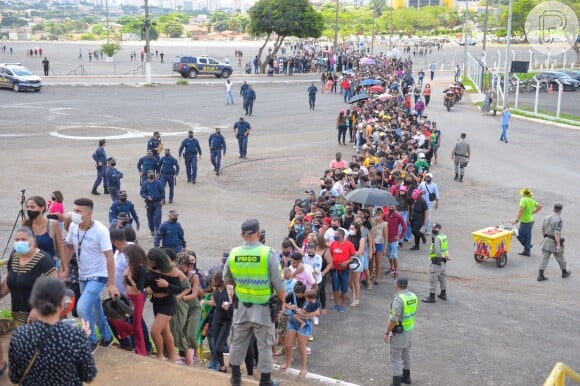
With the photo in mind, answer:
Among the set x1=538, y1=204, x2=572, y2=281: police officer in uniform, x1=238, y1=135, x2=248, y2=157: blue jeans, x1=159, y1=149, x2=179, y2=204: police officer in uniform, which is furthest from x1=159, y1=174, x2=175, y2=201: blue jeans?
x1=538, y1=204, x2=572, y2=281: police officer in uniform

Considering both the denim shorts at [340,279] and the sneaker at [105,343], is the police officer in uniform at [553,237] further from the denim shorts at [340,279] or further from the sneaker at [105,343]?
the sneaker at [105,343]

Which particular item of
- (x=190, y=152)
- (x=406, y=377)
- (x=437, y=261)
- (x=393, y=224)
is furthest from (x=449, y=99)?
(x=406, y=377)

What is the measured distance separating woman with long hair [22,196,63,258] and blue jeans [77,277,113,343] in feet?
1.60

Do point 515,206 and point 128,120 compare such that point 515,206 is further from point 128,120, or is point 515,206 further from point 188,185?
point 128,120

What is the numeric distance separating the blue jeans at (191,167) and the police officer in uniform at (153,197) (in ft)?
16.3

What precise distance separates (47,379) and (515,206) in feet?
55.1

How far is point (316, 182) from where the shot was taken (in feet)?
71.1

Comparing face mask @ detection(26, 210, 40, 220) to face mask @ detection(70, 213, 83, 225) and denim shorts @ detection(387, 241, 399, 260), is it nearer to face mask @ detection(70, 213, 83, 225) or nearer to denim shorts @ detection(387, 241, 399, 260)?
face mask @ detection(70, 213, 83, 225)

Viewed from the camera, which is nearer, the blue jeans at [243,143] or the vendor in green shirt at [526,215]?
the vendor in green shirt at [526,215]

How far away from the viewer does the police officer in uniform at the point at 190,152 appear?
797 inches

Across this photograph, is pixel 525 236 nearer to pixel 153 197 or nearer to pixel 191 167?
pixel 153 197

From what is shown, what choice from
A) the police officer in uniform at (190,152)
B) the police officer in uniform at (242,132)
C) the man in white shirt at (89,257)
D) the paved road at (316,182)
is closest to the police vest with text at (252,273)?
the man in white shirt at (89,257)

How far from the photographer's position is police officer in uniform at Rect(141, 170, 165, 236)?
1535 cm

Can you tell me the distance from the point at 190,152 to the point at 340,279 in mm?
9906
